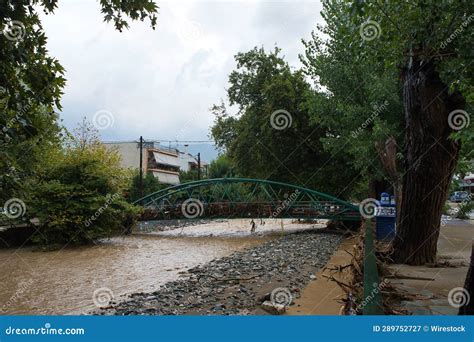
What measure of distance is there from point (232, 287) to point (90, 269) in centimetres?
497

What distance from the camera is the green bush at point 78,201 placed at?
14047 mm

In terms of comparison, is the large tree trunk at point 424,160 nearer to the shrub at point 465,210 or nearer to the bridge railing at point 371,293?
the bridge railing at point 371,293

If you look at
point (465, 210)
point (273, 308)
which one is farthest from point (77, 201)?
point (465, 210)

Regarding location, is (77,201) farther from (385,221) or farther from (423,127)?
(423,127)

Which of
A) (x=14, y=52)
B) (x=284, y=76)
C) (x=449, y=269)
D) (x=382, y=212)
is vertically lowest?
(x=449, y=269)

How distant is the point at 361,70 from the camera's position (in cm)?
1315

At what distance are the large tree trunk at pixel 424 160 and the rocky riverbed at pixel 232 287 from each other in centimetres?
207

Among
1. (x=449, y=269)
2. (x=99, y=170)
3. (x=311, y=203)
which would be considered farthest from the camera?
(x=311, y=203)

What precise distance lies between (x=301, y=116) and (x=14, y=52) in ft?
54.2

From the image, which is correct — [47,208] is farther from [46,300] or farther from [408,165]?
[408,165]

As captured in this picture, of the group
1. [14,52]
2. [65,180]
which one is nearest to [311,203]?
[65,180]

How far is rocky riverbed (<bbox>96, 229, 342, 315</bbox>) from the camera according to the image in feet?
18.6

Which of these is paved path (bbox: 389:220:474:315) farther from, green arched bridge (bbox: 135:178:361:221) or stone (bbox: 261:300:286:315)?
green arched bridge (bbox: 135:178:361:221)

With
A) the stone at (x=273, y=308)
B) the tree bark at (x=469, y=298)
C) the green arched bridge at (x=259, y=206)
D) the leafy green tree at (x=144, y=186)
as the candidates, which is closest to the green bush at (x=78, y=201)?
the green arched bridge at (x=259, y=206)
